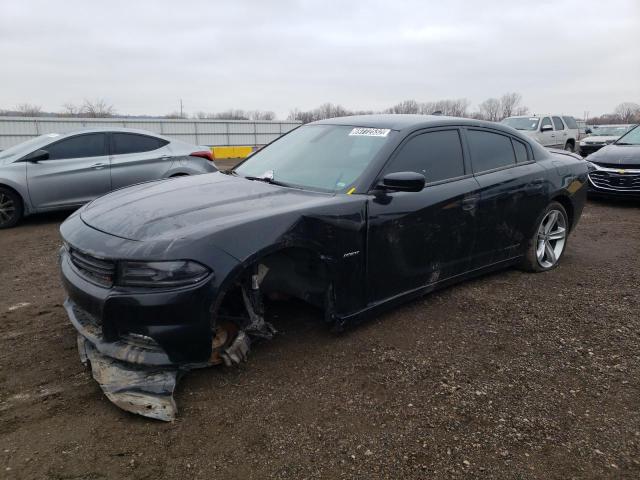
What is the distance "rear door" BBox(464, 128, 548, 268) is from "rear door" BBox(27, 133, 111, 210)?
5.65 m

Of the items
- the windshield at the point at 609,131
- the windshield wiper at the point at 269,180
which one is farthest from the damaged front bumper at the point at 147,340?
the windshield at the point at 609,131

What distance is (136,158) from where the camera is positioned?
7.51m

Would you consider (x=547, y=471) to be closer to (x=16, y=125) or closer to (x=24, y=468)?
(x=24, y=468)

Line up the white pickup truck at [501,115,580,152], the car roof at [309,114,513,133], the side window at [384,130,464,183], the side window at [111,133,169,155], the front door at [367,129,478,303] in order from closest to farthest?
the front door at [367,129,478,303] → the side window at [384,130,464,183] → the car roof at [309,114,513,133] → the side window at [111,133,169,155] → the white pickup truck at [501,115,580,152]

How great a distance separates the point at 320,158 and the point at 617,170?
7589 millimetres

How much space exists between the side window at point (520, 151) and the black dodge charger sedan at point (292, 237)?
2 cm

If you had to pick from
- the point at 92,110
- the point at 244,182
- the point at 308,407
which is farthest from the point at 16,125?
the point at 92,110

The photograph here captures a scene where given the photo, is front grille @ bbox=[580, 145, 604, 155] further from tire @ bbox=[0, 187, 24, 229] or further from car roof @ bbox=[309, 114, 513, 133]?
tire @ bbox=[0, 187, 24, 229]

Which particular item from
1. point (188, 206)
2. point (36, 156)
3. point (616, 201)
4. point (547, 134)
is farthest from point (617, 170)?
point (36, 156)

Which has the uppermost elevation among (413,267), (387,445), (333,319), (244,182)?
(244,182)

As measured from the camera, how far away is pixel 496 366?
3.01 m

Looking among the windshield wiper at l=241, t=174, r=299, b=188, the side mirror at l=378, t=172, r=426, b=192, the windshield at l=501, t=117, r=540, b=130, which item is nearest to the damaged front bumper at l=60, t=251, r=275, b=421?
the windshield wiper at l=241, t=174, r=299, b=188

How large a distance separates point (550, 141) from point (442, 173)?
14790 millimetres

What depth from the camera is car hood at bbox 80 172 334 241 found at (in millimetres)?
2600
